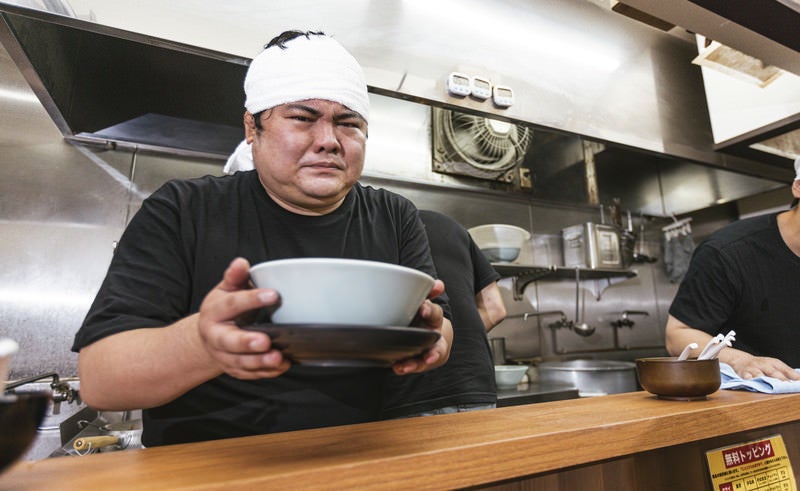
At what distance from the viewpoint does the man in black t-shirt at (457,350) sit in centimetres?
148

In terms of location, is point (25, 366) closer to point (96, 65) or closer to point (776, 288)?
point (96, 65)

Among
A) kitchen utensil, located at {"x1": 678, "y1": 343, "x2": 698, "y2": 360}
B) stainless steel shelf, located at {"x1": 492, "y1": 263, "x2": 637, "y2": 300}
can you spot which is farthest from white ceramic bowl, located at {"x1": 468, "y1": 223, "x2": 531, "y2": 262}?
kitchen utensil, located at {"x1": 678, "y1": 343, "x2": 698, "y2": 360}

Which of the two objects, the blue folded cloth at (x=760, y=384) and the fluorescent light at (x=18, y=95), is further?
the fluorescent light at (x=18, y=95)

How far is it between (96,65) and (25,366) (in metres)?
1.45

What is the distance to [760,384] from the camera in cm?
115

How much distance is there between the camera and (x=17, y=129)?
235 cm

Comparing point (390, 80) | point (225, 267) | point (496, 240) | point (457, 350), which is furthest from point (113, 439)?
point (496, 240)

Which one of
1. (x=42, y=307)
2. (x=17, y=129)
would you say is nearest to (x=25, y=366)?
(x=42, y=307)

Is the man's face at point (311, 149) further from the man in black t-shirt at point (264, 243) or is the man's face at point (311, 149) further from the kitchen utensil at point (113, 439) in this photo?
the kitchen utensil at point (113, 439)

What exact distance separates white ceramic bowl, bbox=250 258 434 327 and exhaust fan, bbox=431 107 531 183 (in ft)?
7.98

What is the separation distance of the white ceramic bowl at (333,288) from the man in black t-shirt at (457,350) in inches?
31.0

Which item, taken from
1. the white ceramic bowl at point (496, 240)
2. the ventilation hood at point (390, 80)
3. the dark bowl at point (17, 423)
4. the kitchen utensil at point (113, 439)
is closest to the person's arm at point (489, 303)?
the ventilation hood at point (390, 80)

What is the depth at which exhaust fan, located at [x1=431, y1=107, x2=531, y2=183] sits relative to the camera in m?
2.90

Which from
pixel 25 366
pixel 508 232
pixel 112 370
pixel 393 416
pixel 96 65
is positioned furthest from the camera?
pixel 508 232
